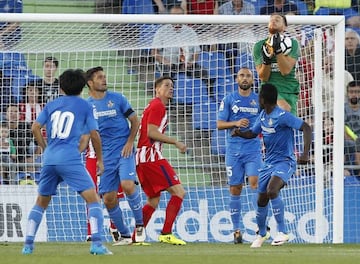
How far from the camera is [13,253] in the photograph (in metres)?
11.8

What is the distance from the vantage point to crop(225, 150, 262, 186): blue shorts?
1541cm

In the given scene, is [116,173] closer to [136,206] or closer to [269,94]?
[136,206]

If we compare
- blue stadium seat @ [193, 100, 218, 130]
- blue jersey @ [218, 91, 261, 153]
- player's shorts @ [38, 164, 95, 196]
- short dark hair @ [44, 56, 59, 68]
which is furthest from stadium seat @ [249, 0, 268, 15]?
player's shorts @ [38, 164, 95, 196]

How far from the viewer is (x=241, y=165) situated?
1552 centimetres

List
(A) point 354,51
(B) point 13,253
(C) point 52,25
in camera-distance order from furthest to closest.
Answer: (A) point 354,51 < (C) point 52,25 < (B) point 13,253

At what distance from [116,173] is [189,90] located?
3364 millimetres

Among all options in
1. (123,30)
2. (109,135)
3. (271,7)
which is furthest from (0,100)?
(271,7)

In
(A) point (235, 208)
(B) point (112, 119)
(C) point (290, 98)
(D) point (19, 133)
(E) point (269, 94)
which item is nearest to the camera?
(E) point (269, 94)

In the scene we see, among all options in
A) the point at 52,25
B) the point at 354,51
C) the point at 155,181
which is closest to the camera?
the point at 155,181

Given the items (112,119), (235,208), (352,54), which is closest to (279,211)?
(235,208)

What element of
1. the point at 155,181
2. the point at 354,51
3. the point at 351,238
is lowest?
the point at 351,238

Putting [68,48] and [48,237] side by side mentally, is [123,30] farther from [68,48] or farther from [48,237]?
[48,237]

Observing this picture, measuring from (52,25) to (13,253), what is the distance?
570 centimetres

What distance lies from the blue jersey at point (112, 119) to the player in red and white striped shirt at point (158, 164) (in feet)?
0.89
